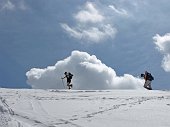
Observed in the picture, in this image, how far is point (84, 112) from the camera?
1523 cm

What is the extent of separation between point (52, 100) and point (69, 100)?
0.79 m

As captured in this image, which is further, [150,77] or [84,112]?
[150,77]

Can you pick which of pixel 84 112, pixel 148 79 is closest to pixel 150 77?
pixel 148 79

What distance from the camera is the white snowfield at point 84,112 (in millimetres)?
13090

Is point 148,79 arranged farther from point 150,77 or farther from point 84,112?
point 84,112

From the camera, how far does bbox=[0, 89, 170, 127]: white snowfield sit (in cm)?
1309

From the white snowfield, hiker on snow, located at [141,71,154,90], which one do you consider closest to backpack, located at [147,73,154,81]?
hiker on snow, located at [141,71,154,90]

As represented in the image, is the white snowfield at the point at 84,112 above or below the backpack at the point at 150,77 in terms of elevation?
below

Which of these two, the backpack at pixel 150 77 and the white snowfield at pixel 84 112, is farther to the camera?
the backpack at pixel 150 77

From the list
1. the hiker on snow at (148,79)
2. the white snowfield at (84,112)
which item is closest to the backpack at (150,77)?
the hiker on snow at (148,79)

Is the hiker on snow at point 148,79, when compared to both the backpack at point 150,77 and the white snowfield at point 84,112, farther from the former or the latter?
the white snowfield at point 84,112

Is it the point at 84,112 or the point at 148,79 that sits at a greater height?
the point at 148,79

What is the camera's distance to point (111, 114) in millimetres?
14977

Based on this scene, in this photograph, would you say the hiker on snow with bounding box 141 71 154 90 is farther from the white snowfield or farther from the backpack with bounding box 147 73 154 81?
the white snowfield
